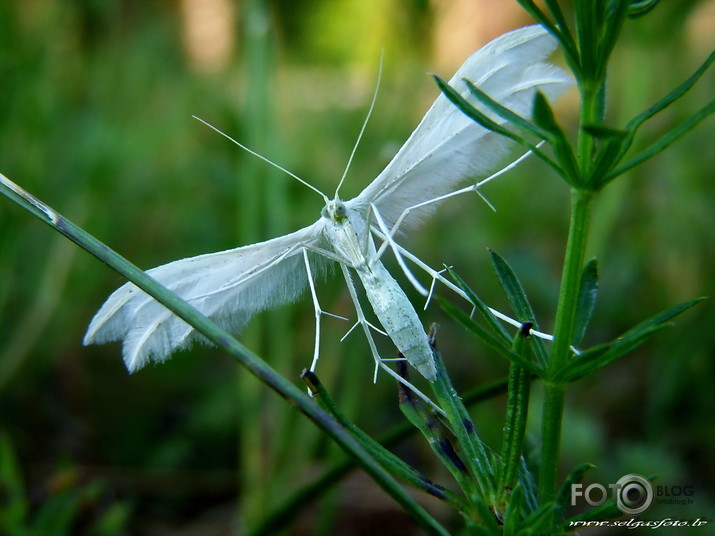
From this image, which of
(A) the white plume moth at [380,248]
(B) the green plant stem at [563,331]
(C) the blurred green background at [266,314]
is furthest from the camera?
(C) the blurred green background at [266,314]

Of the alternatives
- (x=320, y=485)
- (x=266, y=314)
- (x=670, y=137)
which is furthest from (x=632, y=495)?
(x=266, y=314)

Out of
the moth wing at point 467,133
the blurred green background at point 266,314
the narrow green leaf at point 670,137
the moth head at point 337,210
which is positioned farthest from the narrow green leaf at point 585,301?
the blurred green background at point 266,314

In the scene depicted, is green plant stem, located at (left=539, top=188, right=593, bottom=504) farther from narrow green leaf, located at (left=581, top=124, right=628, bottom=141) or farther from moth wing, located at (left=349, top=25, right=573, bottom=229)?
moth wing, located at (left=349, top=25, right=573, bottom=229)

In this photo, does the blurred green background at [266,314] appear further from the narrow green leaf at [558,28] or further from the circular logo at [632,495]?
the narrow green leaf at [558,28]

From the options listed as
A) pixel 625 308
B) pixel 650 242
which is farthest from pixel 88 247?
pixel 650 242

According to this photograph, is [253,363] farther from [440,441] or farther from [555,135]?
[555,135]

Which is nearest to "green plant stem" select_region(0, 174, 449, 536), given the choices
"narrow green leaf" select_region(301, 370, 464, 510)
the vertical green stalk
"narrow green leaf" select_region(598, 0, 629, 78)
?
"narrow green leaf" select_region(301, 370, 464, 510)

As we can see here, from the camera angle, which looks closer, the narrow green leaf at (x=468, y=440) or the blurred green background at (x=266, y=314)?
the narrow green leaf at (x=468, y=440)

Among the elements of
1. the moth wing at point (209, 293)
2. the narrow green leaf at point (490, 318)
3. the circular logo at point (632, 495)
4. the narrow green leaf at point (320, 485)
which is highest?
the moth wing at point (209, 293)
